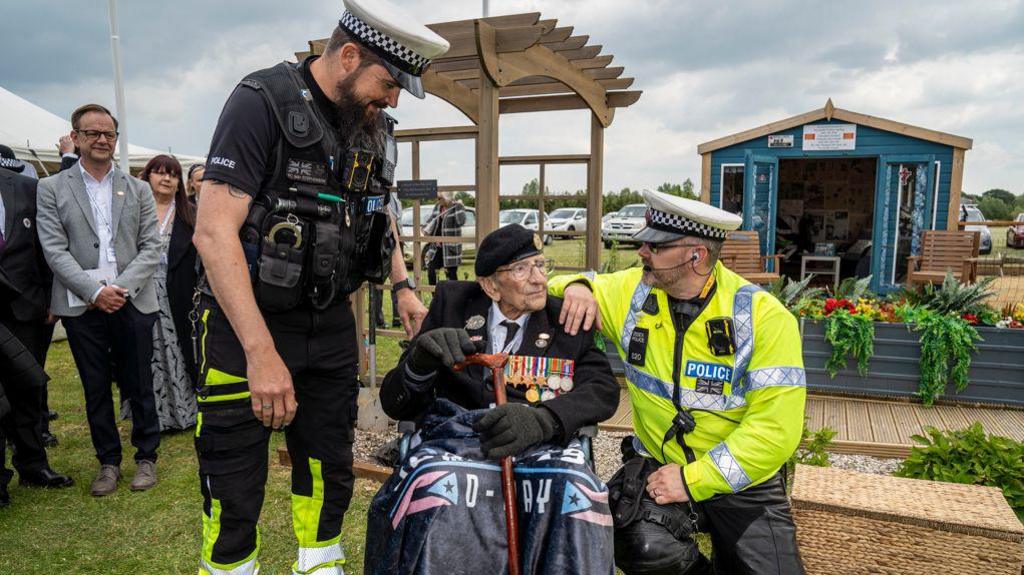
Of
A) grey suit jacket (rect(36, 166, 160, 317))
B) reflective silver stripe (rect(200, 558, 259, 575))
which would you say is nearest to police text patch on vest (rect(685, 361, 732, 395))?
reflective silver stripe (rect(200, 558, 259, 575))

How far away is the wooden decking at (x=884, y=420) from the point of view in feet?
13.8

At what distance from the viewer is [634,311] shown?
2506mm

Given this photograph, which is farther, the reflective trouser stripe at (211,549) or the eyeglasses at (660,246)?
the eyeglasses at (660,246)

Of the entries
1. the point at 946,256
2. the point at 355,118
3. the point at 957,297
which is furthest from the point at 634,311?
the point at 946,256

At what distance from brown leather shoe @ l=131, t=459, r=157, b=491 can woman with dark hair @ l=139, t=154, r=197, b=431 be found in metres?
0.67

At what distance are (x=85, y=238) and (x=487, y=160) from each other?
2421 millimetres

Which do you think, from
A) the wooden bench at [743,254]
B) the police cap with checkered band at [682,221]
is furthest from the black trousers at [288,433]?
the wooden bench at [743,254]

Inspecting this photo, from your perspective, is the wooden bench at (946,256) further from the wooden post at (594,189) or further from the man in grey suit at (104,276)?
the man in grey suit at (104,276)

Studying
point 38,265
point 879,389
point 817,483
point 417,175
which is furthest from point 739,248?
point 38,265

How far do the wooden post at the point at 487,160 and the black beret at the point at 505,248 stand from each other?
212 centimetres

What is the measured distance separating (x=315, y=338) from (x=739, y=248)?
31.3ft

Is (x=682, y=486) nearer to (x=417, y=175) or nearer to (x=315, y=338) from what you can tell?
(x=315, y=338)

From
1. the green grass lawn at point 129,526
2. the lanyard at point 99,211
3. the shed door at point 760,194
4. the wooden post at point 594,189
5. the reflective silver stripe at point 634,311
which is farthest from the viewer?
the shed door at point 760,194

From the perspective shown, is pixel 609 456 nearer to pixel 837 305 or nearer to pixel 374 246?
pixel 837 305
